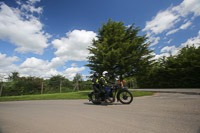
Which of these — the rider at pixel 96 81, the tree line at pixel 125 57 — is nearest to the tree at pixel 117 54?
the tree line at pixel 125 57

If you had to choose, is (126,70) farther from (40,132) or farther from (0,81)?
(0,81)

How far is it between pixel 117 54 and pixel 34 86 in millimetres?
14973

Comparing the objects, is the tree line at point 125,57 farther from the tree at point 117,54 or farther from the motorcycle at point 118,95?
the motorcycle at point 118,95

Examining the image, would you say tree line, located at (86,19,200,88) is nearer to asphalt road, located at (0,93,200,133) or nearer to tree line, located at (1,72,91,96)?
tree line, located at (1,72,91,96)

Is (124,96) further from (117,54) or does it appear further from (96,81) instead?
(117,54)

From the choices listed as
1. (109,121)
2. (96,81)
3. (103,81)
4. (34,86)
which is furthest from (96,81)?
(34,86)

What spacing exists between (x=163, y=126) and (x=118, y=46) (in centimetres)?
1055

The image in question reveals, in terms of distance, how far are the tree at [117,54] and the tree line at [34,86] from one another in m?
6.59

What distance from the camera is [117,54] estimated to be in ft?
36.0

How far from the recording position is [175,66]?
19531 mm

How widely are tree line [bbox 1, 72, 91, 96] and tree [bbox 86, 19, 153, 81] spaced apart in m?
→ 6.59

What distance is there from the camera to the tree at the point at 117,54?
37.0 ft

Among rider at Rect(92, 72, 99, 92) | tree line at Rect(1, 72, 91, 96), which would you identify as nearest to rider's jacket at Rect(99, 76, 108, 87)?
rider at Rect(92, 72, 99, 92)

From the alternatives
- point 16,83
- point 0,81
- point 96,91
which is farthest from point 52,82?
point 96,91
